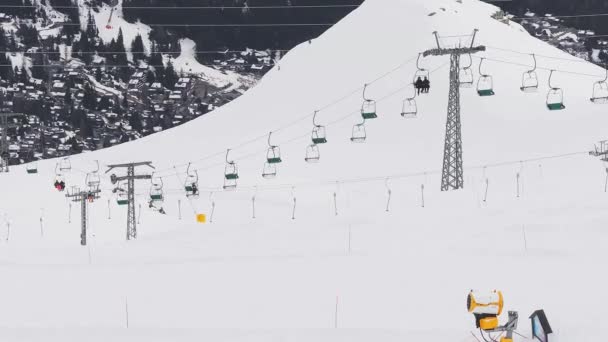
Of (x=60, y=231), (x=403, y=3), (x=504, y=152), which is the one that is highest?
(x=403, y=3)

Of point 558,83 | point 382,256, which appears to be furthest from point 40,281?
point 558,83

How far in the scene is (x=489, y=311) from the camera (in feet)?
61.7

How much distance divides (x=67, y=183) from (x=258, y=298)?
6376 centimetres

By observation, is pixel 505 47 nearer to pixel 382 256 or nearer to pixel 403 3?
pixel 403 3

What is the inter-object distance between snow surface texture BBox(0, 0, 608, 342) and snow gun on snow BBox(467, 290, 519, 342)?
140 centimetres

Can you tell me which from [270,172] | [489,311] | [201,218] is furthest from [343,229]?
[270,172]

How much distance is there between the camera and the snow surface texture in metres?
24.9

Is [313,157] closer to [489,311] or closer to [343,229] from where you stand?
[343,229]

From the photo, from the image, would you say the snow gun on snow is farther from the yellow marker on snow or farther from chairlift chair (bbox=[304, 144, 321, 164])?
the yellow marker on snow

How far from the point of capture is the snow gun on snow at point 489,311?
18688mm

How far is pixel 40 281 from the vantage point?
31.4m

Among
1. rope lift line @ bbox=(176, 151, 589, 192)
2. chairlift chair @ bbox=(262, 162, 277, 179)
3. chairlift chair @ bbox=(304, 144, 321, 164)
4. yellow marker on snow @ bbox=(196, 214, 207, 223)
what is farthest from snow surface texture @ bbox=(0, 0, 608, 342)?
chairlift chair @ bbox=(304, 144, 321, 164)

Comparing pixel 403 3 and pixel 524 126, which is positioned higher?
pixel 403 3

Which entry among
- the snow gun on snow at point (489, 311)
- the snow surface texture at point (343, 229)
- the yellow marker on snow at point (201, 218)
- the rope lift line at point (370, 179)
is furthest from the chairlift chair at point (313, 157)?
the snow gun on snow at point (489, 311)
